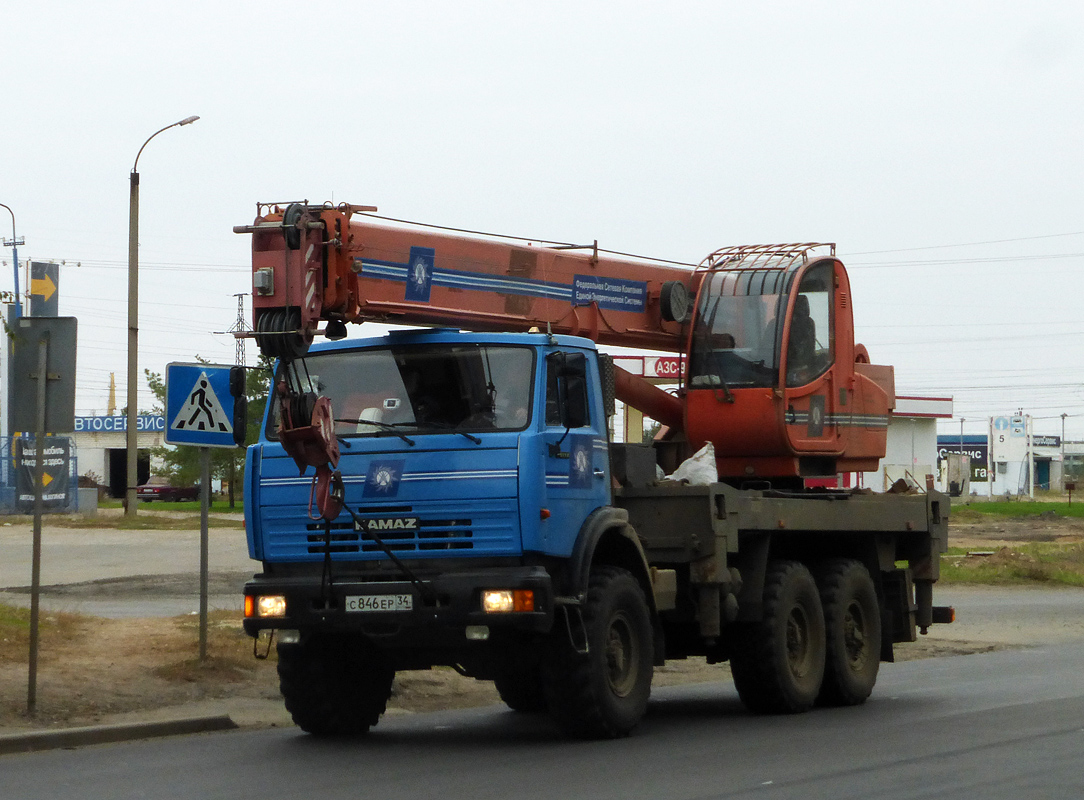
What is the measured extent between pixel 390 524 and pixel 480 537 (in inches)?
24.0

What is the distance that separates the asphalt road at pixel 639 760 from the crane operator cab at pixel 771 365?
216cm

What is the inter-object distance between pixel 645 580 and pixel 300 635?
7.81ft

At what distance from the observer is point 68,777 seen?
354 inches

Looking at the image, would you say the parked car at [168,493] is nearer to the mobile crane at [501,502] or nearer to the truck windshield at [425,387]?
the mobile crane at [501,502]

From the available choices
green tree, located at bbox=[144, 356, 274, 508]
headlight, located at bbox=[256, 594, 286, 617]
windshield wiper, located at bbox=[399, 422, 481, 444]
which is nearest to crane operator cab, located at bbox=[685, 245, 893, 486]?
windshield wiper, located at bbox=[399, 422, 481, 444]

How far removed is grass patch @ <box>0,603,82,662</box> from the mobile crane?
3999 millimetres

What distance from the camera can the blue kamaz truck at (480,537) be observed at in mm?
9898

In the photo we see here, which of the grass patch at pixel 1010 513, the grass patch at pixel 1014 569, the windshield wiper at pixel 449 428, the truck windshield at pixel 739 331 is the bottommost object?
the grass patch at pixel 1014 569

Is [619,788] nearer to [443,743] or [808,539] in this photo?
[443,743]

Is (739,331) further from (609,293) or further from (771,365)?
(609,293)

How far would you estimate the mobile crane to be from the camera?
9898 mm

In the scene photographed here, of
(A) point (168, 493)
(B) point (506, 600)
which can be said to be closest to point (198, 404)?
(B) point (506, 600)

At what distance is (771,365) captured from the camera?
13.1 m

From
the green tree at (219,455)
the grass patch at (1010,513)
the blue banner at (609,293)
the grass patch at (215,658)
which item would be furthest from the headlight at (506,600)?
the grass patch at (1010,513)
